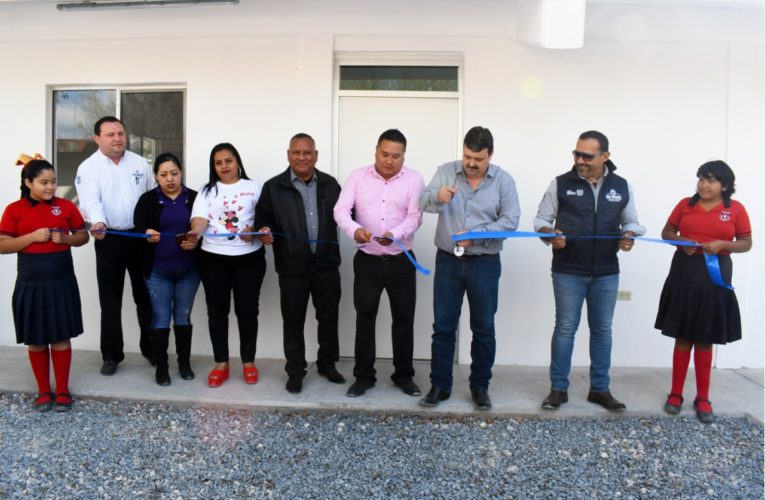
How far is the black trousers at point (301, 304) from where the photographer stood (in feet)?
13.5

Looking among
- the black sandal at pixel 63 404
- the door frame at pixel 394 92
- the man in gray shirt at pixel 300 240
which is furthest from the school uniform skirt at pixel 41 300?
the door frame at pixel 394 92

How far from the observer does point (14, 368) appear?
15.2ft

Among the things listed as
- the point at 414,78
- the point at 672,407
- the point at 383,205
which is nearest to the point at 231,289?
the point at 383,205

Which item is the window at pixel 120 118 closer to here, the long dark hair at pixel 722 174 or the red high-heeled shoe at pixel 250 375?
the red high-heeled shoe at pixel 250 375

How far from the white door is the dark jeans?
0.98 meters

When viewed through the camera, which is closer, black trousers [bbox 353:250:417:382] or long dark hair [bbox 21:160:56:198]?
long dark hair [bbox 21:160:56:198]

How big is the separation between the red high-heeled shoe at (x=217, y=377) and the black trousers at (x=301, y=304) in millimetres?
534

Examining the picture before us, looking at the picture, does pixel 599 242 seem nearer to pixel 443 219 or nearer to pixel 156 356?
pixel 443 219

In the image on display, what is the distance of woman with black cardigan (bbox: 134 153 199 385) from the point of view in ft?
13.4

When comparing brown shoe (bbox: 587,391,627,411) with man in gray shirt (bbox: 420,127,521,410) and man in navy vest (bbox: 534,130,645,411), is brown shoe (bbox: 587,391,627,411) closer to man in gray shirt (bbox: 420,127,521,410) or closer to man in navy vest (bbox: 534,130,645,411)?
man in navy vest (bbox: 534,130,645,411)

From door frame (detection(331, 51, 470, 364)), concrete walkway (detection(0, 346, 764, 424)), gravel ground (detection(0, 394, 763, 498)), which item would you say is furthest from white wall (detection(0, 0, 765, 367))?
gravel ground (detection(0, 394, 763, 498))

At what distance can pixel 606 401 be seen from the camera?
393 cm

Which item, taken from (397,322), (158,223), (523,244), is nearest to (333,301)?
(397,322)

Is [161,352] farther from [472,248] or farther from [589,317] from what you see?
[589,317]
